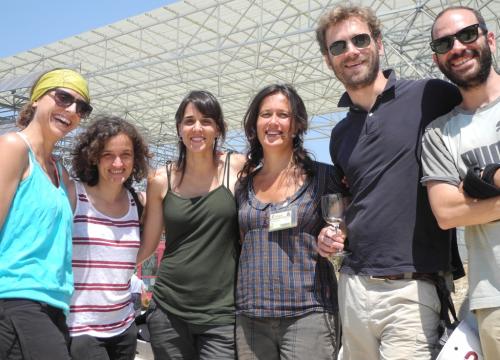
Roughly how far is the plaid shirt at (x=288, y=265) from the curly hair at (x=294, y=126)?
0.56 ft

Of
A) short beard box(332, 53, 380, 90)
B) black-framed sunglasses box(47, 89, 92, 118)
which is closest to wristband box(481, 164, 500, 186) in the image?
short beard box(332, 53, 380, 90)

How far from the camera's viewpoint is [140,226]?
10.4 ft

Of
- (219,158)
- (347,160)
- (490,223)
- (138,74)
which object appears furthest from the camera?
(138,74)

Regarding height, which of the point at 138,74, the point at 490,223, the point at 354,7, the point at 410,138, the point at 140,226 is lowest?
the point at 490,223

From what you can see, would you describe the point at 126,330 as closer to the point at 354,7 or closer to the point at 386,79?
the point at 386,79

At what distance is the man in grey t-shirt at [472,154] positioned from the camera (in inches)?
81.4

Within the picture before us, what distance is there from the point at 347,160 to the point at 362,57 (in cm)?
55

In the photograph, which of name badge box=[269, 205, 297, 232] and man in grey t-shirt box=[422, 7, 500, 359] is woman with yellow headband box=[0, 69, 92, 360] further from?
man in grey t-shirt box=[422, 7, 500, 359]

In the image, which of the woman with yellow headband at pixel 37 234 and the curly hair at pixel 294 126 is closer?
the woman with yellow headband at pixel 37 234

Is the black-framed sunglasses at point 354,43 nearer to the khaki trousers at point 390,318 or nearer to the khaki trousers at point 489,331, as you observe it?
the khaki trousers at point 390,318

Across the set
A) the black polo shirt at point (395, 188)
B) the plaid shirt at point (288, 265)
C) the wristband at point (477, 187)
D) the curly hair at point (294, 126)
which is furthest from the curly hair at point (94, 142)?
the wristband at point (477, 187)

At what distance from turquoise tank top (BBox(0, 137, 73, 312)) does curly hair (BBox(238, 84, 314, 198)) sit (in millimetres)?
1050

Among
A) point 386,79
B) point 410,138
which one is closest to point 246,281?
point 410,138

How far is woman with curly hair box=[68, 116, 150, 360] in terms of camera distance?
2748 mm
